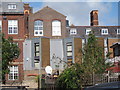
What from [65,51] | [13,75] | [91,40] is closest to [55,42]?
[65,51]

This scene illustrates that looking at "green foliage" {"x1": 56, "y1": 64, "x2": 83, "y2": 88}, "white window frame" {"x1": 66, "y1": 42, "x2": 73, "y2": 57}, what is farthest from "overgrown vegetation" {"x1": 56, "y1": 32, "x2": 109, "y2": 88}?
"white window frame" {"x1": 66, "y1": 42, "x2": 73, "y2": 57}

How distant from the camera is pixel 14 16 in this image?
42.0 m

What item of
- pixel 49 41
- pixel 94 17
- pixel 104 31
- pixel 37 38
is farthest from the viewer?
pixel 94 17

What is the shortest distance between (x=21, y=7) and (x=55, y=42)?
7.72 metres


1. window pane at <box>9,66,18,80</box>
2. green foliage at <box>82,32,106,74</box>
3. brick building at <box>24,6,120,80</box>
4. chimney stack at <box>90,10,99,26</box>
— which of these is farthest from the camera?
chimney stack at <box>90,10,99,26</box>

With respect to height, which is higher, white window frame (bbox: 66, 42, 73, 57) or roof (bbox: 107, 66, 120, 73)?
white window frame (bbox: 66, 42, 73, 57)

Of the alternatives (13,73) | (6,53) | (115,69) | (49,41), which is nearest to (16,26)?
(49,41)

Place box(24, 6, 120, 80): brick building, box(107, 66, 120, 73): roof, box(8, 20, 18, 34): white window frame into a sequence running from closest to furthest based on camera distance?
1. box(107, 66, 120, 73): roof
2. box(8, 20, 18, 34): white window frame
3. box(24, 6, 120, 80): brick building

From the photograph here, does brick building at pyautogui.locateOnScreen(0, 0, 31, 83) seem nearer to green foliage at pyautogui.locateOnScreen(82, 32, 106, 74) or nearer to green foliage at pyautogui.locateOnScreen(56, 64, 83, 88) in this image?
green foliage at pyautogui.locateOnScreen(82, 32, 106, 74)

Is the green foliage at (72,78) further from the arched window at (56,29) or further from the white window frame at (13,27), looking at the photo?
the arched window at (56,29)

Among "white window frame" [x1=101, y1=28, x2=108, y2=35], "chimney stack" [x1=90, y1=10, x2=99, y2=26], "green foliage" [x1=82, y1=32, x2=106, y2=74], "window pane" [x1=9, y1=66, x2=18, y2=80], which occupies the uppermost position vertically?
"chimney stack" [x1=90, y1=10, x2=99, y2=26]

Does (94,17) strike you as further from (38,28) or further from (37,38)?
(37,38)

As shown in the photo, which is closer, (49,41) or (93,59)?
(93,59)

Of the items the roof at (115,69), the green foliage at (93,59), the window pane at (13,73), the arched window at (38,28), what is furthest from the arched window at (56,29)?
the roof at (115,69)
